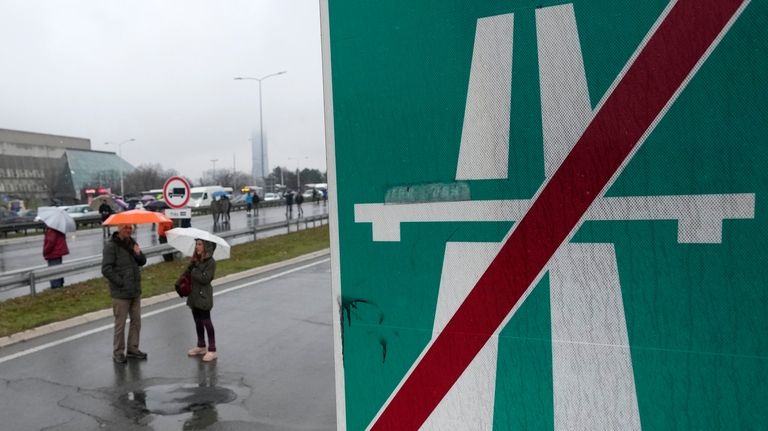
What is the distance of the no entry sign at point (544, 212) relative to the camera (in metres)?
1.07

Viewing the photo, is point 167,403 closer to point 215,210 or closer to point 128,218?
point 128,218

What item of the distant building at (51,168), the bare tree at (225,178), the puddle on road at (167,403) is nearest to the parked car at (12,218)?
the distant building at (51,168)

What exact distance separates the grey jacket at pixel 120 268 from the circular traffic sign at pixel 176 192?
7.63 m

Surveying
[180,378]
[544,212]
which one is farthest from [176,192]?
[544,212]

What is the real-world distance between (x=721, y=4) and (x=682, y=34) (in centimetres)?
8

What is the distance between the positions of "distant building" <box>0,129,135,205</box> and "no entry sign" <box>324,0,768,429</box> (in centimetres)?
6495

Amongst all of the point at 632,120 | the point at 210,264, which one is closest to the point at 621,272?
the point at 632,120

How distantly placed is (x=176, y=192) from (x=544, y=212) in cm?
1546

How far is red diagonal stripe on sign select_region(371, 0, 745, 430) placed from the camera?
1084mm

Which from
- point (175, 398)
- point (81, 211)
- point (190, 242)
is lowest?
point (175, 398)

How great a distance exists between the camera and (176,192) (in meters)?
15.5

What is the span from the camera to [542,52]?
1193 mm

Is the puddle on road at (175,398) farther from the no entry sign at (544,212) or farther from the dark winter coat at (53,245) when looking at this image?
the dark winter coat at (53,245)

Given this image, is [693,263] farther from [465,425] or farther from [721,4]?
[465,425]
